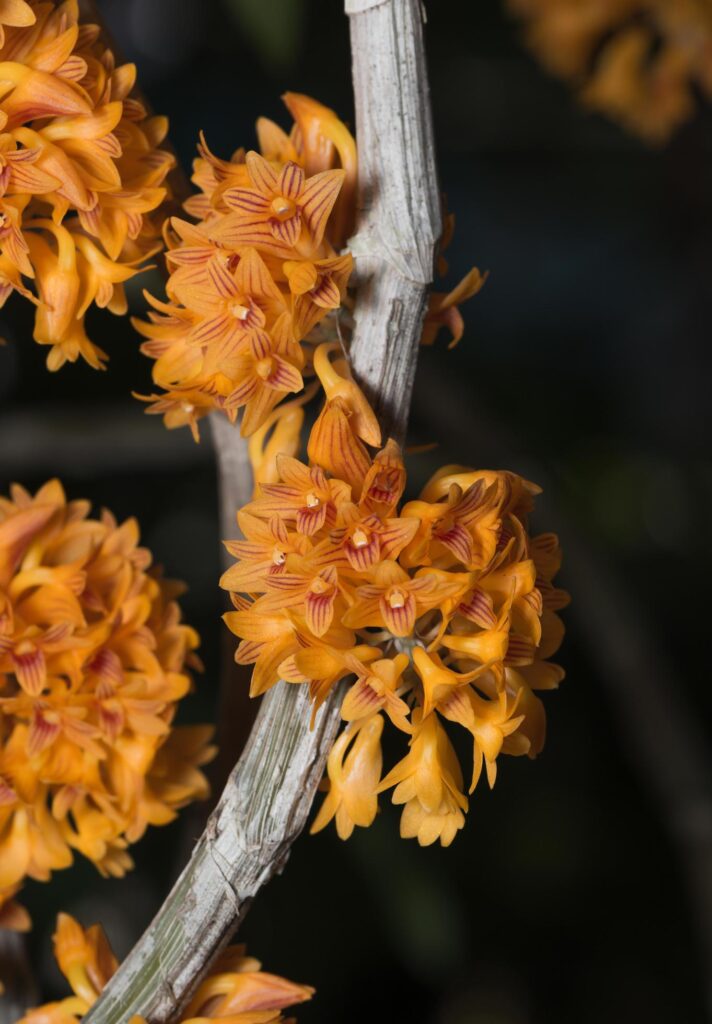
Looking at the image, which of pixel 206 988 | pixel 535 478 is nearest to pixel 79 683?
pixel 206 988

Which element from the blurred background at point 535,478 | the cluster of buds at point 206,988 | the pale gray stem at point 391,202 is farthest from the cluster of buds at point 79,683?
the blurred background at point 535,478

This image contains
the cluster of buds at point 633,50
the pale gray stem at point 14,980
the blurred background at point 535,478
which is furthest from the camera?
the blurred background at point 535,478

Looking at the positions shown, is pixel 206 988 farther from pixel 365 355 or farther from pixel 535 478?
pixel 535 478

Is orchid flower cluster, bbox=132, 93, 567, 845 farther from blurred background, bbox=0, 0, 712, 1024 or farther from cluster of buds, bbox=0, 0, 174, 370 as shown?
blurred background, bbox=0, 0, 712, 1024

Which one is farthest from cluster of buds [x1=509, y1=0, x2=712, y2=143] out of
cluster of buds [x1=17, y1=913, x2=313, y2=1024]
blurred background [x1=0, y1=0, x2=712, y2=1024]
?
cluster of buds [x1=17, y1=913, x2=313, y2=1024]

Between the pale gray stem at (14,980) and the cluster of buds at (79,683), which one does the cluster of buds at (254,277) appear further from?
the pale gray stem at (14,980)
